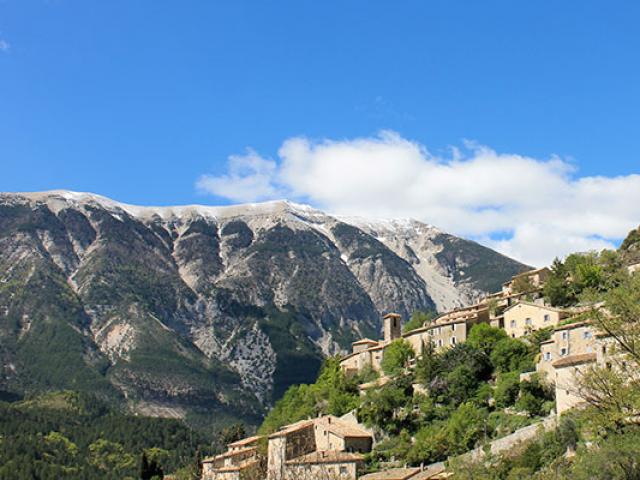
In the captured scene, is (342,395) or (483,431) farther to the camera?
(342,395)

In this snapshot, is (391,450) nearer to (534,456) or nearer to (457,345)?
(457,345)

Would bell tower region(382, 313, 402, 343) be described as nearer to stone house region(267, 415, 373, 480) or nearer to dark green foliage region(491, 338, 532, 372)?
stone house region(267, 415, 373, 480)

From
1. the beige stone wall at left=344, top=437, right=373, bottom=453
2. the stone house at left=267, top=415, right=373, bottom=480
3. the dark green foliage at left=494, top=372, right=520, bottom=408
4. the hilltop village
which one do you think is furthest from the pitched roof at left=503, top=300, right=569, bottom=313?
the beige stone wall at left=344, top=437, right=373, bottom=453

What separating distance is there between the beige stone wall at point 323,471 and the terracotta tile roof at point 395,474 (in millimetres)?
2595

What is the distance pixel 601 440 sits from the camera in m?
54.8

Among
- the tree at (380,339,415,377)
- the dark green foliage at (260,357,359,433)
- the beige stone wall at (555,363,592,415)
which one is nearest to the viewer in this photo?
the beige stone wall at (555,363,592,415)

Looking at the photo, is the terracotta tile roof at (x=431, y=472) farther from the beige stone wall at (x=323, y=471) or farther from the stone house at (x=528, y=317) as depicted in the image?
the stone house at (x=528, y=317)

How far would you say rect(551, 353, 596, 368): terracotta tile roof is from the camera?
254 ft

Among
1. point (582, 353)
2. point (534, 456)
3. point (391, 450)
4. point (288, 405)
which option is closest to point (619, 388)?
point (534, 456)

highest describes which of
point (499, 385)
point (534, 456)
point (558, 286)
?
point (558, 286)

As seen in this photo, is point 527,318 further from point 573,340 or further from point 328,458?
point 328,458

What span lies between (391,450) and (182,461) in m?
110

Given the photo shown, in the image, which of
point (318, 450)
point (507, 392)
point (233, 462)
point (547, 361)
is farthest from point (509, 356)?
point (233, 462)

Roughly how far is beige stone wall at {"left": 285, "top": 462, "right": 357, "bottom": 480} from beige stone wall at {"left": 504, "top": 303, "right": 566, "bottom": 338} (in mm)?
27773
